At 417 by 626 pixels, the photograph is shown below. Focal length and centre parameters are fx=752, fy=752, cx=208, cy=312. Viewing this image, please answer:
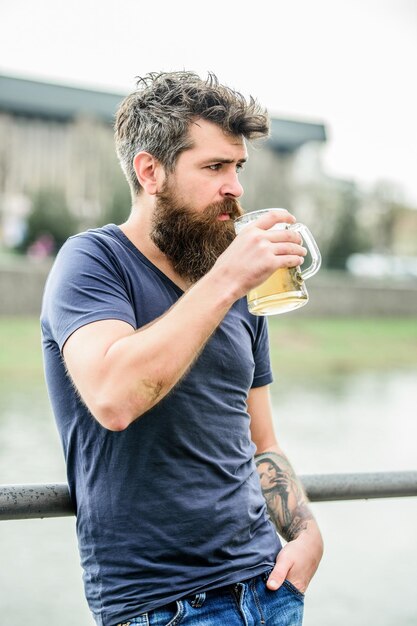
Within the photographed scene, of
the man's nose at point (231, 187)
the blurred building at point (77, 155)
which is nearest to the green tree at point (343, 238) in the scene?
the blurred building at point (77, 155)

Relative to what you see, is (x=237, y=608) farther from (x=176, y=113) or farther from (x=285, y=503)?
(x=176, y=113)

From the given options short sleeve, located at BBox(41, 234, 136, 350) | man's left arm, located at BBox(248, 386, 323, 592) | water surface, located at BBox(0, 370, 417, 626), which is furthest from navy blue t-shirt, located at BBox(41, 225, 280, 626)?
water surface, located at BBox(0, 370, 417, 626)

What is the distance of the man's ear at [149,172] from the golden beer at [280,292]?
0.37m

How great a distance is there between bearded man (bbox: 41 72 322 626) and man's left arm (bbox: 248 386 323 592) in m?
0.01

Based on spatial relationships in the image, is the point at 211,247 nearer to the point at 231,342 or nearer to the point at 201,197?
the point at 201,197

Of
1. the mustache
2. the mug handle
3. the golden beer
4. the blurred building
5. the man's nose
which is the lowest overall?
the blurred building

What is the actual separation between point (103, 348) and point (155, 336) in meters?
0.11

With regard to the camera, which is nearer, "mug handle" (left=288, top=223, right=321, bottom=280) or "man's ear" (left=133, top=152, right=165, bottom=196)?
"mug handle" (left=288, top=223, right=321, bottom=280)

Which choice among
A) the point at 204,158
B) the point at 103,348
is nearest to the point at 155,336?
the point at 103,348

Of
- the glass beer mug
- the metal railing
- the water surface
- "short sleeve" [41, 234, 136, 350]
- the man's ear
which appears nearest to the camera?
"short sleeve" [41, 234, 136, 350]

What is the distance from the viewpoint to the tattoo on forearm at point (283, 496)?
2.03 metres

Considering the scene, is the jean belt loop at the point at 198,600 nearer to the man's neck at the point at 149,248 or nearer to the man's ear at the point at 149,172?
the man's neck at the point at 149,248

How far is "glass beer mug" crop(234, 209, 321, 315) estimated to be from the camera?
69.2 inches

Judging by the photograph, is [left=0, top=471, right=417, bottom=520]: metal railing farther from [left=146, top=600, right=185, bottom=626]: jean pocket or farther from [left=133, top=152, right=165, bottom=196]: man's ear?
[left=133, top=152, right=165, bottom=196]: man's ear
